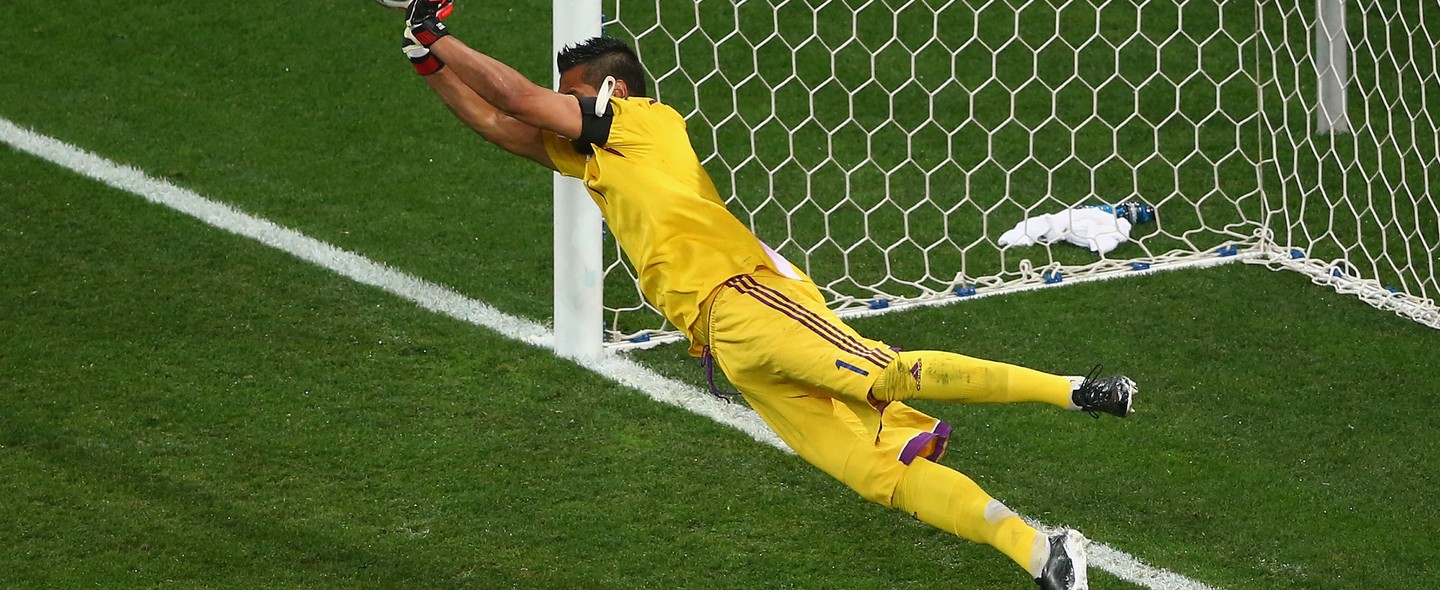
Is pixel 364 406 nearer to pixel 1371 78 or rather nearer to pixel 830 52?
pixel 830 52

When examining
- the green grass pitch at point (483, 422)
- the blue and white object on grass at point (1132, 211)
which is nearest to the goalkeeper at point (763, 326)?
the green grass pitch at point (483, 422)

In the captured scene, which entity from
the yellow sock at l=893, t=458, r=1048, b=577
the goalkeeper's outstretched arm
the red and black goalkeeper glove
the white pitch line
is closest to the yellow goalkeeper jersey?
the goalkeeper's outstretched arm

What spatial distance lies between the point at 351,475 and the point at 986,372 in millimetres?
1993

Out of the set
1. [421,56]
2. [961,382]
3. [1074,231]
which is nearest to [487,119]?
[421,56]

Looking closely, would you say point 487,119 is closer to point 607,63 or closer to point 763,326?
point 607,63

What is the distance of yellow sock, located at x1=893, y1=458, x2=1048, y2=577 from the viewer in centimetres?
416

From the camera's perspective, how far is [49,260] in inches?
257

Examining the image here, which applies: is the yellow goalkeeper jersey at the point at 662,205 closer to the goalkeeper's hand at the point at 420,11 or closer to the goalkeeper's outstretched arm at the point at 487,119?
the goalkeeper's outstretched arm at the point at 487,119

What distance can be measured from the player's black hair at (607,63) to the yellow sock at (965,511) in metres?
1.18

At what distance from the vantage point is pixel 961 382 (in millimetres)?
4176

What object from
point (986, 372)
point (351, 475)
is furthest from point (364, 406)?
point (986, 372)

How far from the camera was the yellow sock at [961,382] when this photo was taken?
4.15 m

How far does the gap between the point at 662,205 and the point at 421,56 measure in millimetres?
691

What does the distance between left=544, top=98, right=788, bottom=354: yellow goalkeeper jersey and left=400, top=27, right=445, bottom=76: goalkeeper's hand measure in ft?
1.21
